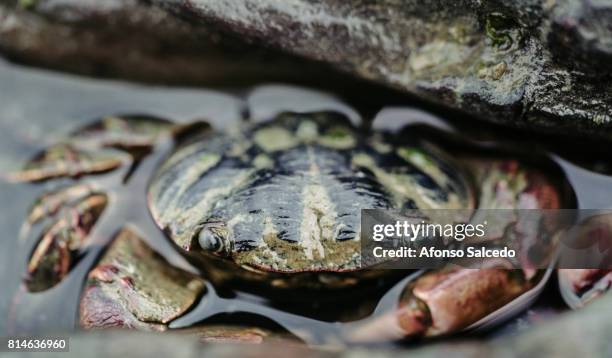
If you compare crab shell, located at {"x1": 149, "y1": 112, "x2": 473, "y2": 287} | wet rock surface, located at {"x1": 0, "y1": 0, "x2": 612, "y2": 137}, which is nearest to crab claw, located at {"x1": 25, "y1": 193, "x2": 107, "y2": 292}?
crab shell, located at {"x1": 149, "y1": 112, "x2": 473, "y2": 287}

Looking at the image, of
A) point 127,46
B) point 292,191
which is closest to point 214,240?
point 292,191

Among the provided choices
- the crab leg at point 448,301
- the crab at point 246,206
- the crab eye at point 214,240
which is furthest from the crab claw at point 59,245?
the crab leg at point 448,301

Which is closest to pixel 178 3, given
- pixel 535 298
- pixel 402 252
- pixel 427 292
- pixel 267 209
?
pixel 267 209

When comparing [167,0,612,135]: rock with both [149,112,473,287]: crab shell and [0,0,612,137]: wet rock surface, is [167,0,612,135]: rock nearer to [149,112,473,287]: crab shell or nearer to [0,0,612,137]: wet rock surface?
[0,0,612,137]: wet rock surface

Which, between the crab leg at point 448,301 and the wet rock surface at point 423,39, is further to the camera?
the crab leg at point 448,301

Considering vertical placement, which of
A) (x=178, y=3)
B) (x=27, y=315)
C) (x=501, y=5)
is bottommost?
(x=27, y=315)

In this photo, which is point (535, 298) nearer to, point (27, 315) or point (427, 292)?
point (427, 292)

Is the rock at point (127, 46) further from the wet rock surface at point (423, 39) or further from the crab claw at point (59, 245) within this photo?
the crab claw at point (59, 245)

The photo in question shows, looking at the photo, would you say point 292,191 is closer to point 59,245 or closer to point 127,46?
point 59,245
